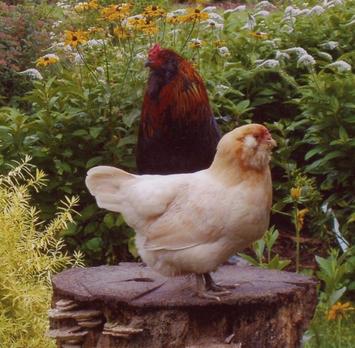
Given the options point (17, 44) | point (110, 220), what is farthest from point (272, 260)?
point (17, 44)

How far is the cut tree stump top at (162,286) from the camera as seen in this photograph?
12.5ft

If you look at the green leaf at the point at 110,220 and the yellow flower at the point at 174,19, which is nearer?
A: the green leaf at the point at 110,220

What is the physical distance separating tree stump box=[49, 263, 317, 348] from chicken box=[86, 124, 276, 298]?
0.11 metres

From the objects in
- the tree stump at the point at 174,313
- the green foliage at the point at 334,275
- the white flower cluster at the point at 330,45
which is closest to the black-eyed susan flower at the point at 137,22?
the white flower cluster at the point at 330,45

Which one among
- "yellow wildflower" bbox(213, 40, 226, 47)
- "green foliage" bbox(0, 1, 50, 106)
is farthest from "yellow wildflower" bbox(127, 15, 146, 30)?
"green foliage" bbox(0, 1, 50, 106)

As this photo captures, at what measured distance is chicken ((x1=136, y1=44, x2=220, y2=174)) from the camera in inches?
216

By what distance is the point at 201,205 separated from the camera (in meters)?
3.68

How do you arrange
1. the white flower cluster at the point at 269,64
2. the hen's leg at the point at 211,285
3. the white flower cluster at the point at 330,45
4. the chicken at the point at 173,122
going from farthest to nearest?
1. the white flower cluster at the point at 330,45
2. the white flower cluster at the point at 269,64
3. the chicken at the point at 173,122
4. the hen's leg at the point at 211,285

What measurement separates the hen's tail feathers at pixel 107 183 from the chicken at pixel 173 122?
5.46 feet

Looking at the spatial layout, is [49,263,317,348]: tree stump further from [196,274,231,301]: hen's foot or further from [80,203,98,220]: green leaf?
[80,203,98,220]: green leaf

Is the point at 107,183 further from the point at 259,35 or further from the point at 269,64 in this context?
the point at 259,35

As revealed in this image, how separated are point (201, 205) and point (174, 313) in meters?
0.41

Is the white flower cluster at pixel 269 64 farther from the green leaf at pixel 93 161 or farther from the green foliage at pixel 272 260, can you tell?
the green foliage at pixel 272 260

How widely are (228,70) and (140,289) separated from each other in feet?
12.0
